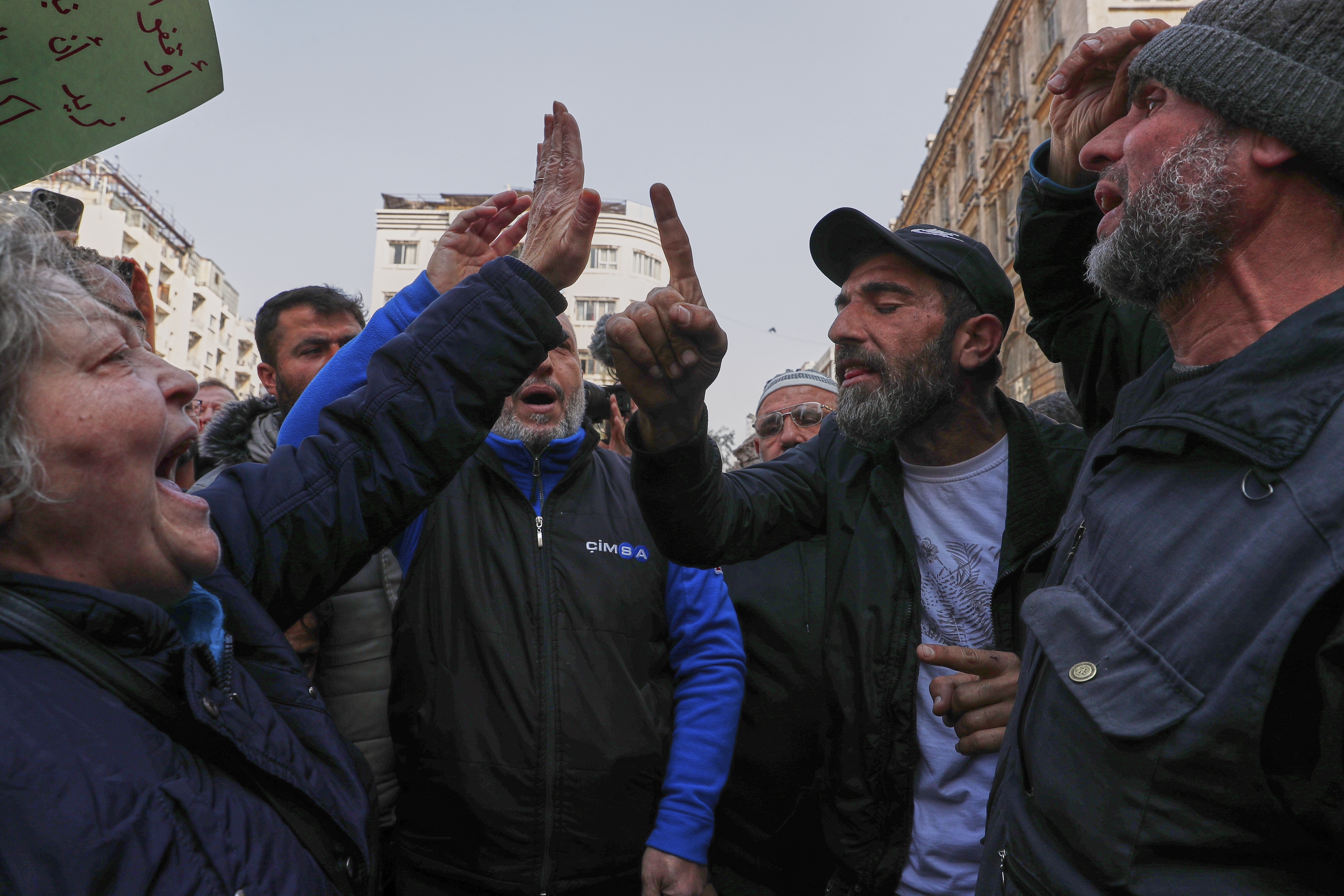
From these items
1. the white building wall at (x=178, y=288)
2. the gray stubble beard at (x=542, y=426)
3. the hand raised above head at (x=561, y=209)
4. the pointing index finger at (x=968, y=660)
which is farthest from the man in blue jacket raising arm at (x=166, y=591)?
the white building wall at (x=178, y=288)

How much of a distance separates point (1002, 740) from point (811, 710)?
0.94 metres

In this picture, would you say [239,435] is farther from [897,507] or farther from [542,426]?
[897,507]

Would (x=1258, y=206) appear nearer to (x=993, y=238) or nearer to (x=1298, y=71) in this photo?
(x=1298, y=71)

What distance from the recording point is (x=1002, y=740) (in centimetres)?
182

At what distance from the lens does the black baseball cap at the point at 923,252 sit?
8.45 feet

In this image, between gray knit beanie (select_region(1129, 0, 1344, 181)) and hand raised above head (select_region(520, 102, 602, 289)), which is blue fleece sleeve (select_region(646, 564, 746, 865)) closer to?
hand raised above head (select_region(520, 102, 602, 289))

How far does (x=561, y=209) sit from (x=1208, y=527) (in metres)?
1.48

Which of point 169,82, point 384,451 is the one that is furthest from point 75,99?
point 384,451

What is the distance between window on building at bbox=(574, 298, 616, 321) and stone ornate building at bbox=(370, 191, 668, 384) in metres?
0.03

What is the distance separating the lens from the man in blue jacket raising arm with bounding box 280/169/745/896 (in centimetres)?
222

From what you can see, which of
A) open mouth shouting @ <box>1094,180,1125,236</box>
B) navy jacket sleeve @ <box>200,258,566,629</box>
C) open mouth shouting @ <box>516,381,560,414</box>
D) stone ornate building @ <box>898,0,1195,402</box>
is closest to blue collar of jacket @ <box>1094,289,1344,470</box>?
open mouth shouting @ <box>1094,180,1125,236</box>

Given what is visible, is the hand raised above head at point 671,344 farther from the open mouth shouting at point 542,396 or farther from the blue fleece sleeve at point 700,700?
the open mouth shouting at point 542,396

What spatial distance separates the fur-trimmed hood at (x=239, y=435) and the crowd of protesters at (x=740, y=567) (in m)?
0.02

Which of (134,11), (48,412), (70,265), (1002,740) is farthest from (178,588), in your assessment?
(1002,740)
